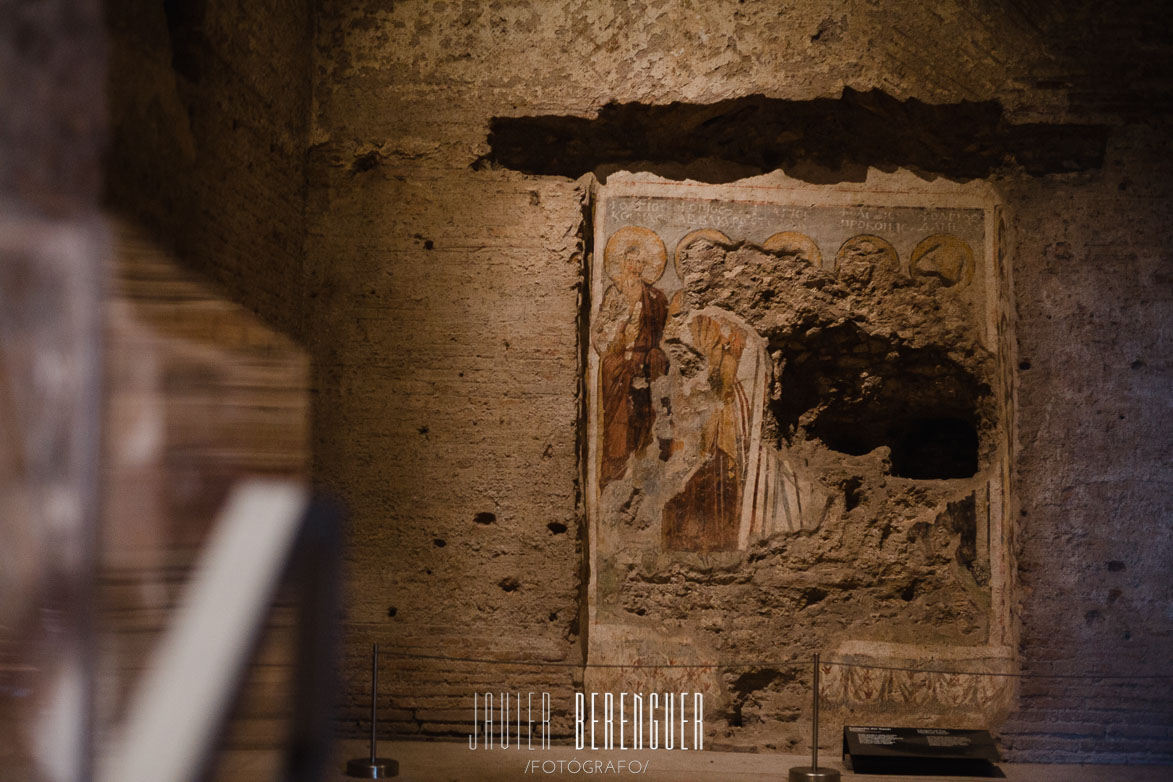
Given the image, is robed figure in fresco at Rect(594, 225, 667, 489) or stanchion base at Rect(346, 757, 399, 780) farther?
robed figure in fresco at Rect(594, 225, 667, 489)

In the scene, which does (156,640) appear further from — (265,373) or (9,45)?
(9,45)

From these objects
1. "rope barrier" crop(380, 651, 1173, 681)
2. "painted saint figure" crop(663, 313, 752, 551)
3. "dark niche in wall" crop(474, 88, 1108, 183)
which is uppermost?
"dark niche in wall" crop(474, 88, 1108, 183)

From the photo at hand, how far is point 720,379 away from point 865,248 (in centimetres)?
101

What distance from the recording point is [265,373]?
2438 millimetres

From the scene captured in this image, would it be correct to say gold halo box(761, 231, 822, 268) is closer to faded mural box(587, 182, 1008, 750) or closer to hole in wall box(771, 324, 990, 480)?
faded mural box(587, 182, 1008, 750)

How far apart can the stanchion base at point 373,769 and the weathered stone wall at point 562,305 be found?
630mm

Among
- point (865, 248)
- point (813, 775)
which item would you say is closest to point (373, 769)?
point (813, 775)

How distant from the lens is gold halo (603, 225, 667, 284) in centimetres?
511

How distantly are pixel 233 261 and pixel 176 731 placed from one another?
3197mm

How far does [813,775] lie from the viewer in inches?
161

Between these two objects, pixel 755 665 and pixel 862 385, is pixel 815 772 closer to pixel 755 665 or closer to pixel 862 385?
pixel 755 665

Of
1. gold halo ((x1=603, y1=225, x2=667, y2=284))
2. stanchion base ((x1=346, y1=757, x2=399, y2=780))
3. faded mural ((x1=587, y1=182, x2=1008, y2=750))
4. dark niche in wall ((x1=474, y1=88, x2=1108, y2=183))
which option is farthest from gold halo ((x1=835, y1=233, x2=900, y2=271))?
stanchion base ((x1=346, y1=757, x2=399, y2=780))

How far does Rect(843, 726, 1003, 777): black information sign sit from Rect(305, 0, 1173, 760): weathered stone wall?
0.41 m

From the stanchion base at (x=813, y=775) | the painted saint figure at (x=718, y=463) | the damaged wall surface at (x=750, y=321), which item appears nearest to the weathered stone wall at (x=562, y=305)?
the damaged wall surface at (x=750, y=321)
